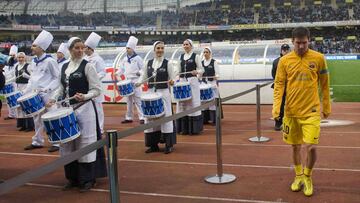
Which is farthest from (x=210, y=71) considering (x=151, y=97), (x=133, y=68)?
(x=151, y=97)

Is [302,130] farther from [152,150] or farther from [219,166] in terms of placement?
[152,150]

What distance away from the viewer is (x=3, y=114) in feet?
49.3

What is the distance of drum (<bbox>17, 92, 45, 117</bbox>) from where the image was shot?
7543mm

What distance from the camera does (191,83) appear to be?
987cm

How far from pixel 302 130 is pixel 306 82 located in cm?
57

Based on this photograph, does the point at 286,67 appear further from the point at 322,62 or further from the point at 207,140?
the point at 207,140

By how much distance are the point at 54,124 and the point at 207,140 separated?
4629 mm

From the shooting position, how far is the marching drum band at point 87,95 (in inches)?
223

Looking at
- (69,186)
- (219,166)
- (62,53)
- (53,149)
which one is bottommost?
(53,149)

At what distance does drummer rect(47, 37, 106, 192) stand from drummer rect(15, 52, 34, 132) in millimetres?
5935

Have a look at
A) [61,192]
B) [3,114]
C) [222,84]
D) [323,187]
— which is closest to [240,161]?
[323,187]

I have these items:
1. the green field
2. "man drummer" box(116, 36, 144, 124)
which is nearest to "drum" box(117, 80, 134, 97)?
"man drummer" box(116, 36, 144, 124)

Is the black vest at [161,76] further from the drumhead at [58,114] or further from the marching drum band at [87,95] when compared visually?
the drumhead at [58,114]

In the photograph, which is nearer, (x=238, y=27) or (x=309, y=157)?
(x=309, y=157)
